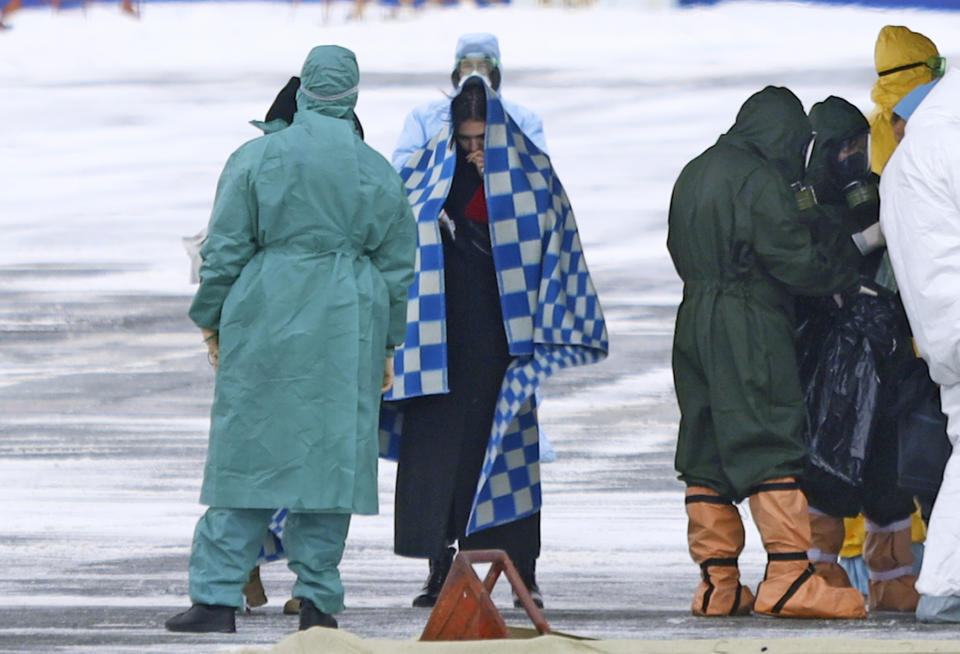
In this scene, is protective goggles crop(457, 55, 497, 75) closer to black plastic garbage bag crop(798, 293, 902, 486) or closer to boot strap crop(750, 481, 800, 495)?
black plastic garbage bag crop(798, 293, 902, 486)

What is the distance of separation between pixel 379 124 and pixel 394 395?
53.3 ft

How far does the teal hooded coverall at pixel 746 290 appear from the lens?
21.5 ft

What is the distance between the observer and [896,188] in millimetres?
6473

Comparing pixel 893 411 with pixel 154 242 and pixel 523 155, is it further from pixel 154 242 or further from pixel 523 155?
pixel 154 242

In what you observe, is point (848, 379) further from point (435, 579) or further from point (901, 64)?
point (435, 579)

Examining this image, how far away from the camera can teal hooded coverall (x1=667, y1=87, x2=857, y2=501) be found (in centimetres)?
655

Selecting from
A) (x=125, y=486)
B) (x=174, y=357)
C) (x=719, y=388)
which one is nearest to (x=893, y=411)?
(x=719, y=388)

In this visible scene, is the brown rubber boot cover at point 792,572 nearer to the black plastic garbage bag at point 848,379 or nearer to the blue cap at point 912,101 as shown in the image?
the black plastic garbage bag at point 848,379

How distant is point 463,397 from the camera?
23.5ft

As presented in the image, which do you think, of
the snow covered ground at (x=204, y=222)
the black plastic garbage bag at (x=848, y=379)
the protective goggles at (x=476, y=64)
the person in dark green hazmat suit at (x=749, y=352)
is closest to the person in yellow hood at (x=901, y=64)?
the person in dark green hazmat suit at (x=749, y=352)

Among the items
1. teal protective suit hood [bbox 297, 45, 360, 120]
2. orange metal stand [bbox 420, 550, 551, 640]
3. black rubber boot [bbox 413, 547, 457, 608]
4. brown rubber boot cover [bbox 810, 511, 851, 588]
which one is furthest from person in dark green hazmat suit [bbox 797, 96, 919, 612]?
orange metal stand [bbox 420, 550, 551, 640]

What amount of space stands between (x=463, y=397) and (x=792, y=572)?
1.30 meters

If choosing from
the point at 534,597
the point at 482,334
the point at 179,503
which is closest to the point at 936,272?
the point at 482,334

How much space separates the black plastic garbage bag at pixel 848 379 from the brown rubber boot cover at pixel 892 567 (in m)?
0.37
